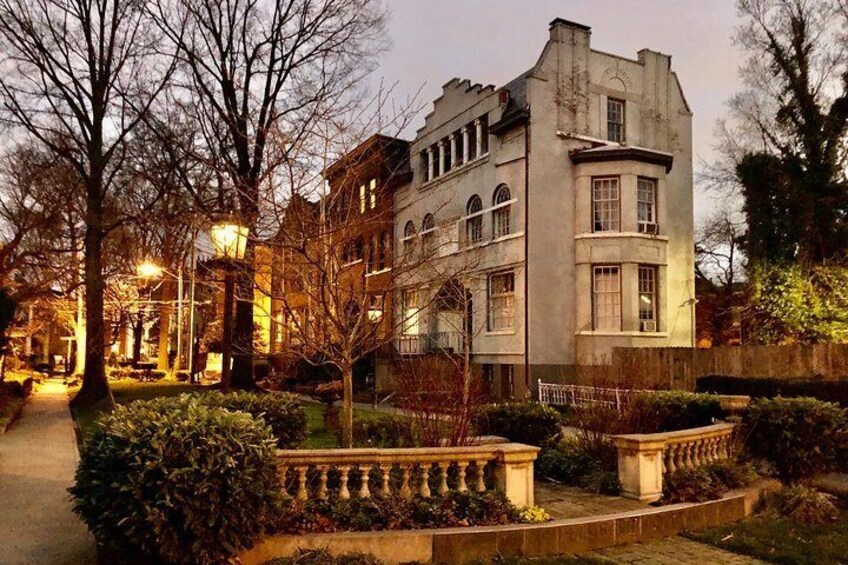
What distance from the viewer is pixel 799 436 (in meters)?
10.0

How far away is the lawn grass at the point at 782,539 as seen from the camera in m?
7.44

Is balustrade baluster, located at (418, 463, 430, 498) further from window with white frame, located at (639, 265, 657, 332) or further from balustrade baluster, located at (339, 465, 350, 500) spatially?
window with white frame, located at (639, 265, 657, 332)

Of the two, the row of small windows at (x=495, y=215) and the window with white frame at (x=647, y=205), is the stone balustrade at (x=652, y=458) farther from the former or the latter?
the window with white frame at (x=647, y=205)

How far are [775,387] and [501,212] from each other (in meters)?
12.1

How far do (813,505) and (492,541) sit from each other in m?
4.85

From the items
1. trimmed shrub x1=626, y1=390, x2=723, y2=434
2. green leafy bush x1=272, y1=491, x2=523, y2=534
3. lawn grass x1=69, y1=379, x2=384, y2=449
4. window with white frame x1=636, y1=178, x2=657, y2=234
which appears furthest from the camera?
window with white frame x1=636, y1=178, x2=657, y2=234

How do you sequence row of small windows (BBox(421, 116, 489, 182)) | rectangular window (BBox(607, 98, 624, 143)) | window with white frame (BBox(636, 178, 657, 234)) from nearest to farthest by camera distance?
window with white frame (BBox(636, 178, 657, 234))
rectangular window (BBox(607, 98, 624, 143))
row of small windows (BBox(421, 116, 489, 182))

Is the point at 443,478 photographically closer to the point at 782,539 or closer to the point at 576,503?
the point at 576,503

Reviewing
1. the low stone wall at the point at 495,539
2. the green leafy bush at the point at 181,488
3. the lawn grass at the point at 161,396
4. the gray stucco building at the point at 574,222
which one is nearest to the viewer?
the green leafy bush at the point at 181,488

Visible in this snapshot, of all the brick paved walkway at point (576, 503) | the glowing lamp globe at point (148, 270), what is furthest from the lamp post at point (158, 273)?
the brick paved walkway at point (576, 503)

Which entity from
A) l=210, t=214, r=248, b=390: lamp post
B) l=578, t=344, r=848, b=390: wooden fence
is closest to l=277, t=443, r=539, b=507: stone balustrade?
l=210, t=214, r=248, b=390: lamp post

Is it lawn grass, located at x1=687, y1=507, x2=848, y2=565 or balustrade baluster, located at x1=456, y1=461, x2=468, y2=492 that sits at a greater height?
balustrade baluster, located at x1=456, y1=461, x2=468, y2=492

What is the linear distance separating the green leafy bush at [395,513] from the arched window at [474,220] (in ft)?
69.1

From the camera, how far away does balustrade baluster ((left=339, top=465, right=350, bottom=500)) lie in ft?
23.4
